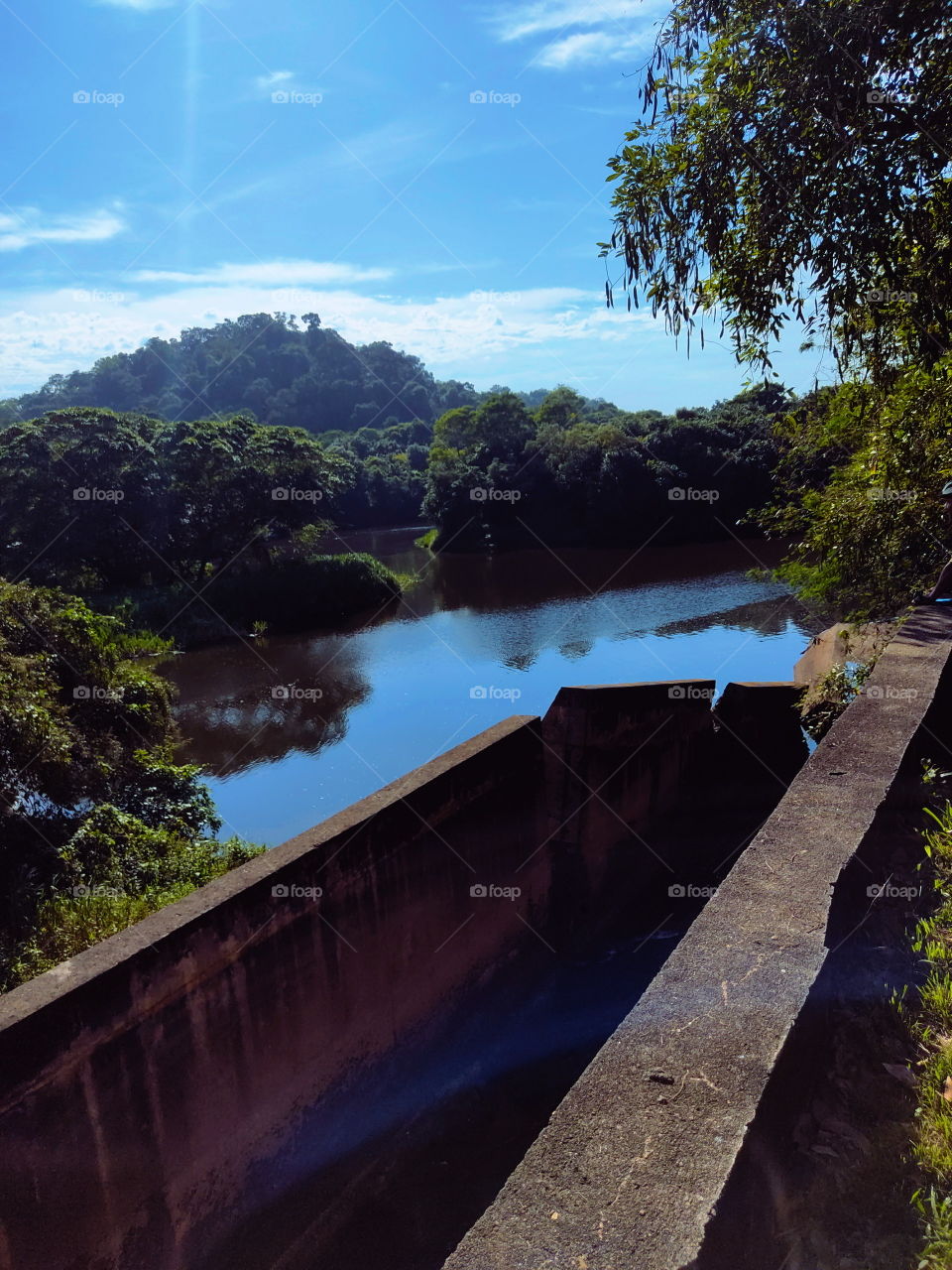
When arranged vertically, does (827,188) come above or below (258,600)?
above

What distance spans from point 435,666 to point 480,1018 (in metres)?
13.3

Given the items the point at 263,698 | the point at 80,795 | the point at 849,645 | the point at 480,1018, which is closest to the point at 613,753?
the point at 849,645

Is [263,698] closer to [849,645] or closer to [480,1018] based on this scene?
→ [480,1018]

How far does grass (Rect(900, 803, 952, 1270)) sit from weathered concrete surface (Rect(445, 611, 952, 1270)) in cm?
38

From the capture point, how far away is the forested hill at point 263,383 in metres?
89.1

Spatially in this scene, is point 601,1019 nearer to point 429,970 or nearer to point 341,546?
point 429,970

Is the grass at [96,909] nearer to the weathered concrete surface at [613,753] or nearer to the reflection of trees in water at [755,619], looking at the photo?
the weathered concrete surface at [613,753]

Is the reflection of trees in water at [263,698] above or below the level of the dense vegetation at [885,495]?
below

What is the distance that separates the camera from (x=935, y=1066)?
239 centimetres

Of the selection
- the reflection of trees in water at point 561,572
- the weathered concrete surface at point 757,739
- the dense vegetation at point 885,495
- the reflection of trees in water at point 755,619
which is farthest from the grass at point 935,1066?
the reflection of trees in water at point 561,572

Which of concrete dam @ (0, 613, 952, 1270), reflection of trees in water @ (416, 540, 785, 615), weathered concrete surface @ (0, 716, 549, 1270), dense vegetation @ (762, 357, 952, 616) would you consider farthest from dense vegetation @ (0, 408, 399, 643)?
weathered concrete surface @ (0, 716, 549, 1270)

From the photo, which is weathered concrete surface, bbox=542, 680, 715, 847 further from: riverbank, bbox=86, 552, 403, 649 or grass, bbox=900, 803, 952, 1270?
riverbank, bbox=86, 552, 403, 649

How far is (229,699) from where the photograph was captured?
1878 cm

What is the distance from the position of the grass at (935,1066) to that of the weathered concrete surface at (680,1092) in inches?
14.9
